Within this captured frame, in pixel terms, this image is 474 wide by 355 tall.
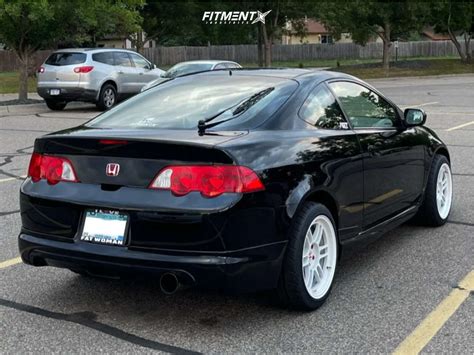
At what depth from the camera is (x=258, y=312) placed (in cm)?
414

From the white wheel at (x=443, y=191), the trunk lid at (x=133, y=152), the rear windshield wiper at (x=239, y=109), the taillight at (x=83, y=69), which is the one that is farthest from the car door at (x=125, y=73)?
the trunk lid at (x=133, y=152)

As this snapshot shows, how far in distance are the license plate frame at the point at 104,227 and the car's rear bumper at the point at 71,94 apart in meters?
14.4

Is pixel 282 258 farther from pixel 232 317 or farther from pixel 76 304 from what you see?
pixel 76 304

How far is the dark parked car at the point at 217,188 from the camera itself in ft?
11.8

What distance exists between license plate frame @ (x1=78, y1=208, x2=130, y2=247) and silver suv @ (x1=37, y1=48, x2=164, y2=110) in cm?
1436

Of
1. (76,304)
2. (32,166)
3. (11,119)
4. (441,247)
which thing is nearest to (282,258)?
(76,304)

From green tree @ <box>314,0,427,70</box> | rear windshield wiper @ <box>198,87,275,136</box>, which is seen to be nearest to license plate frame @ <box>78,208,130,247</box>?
rear windshield wiper @ <box>198,87,275,136</box>

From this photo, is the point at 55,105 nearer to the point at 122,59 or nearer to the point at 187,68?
the point at 122,59

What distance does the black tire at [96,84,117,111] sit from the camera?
1812 cm

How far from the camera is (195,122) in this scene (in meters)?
4.28

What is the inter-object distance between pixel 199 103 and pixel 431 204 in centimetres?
258

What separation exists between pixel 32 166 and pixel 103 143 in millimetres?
668

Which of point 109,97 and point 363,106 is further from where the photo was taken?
point 109,97

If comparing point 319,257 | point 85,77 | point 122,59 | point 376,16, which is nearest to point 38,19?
point 85,77
